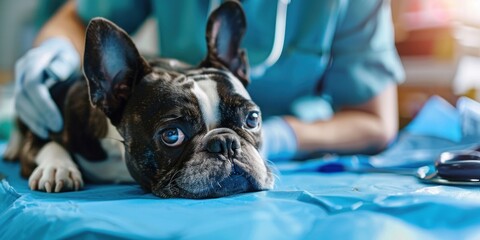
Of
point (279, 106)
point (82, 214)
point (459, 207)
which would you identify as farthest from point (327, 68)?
point (82, 214)

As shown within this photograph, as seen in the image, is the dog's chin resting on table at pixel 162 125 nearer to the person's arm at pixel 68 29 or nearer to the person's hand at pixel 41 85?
the person's hand at pixel 41 85

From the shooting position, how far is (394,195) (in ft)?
2.86

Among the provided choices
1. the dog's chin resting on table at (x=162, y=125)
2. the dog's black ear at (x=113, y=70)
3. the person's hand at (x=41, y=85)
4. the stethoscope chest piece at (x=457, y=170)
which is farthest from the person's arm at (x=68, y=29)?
the stethoscope chest piece at (x=457, y=170)

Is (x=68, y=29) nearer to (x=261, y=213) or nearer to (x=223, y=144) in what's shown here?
(x=223, y=144)

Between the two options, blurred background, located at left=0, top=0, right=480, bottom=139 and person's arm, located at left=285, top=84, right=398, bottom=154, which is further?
blurred background, located at left=0, top=0, right=480, bottom=139

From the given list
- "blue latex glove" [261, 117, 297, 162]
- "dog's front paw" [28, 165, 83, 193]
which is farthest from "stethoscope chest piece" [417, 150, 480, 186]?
"dog's front paw" [28, 165, 83, 193]

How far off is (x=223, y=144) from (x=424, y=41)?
2.02 metres

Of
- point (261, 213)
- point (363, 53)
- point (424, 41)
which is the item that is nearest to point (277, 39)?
point (363, 53)

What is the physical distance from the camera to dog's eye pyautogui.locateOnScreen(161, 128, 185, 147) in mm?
1034

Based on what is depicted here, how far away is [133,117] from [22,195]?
9.7 inches

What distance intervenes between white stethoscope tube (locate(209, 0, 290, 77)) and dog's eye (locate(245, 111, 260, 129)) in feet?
1.47

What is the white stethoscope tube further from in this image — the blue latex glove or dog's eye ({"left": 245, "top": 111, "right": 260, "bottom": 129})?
dog's eye ({"left": 245, "top": 111, "right": 260, "bottom": 129})

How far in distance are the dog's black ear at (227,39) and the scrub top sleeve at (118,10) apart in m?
0.53

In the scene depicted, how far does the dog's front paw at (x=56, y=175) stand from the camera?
3.55ft
